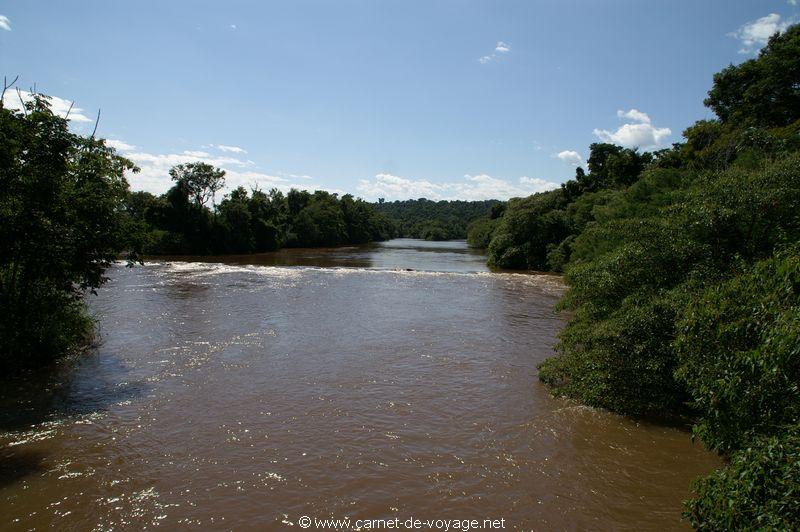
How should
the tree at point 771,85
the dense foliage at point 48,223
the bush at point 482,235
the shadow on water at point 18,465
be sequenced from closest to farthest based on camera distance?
1. the shadow on water at point 18,465
2. the dense foliage at point 48,223
3. the tree at point 771,85
4. the bush at point 482,235

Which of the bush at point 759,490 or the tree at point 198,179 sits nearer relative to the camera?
the bush at point 759,490

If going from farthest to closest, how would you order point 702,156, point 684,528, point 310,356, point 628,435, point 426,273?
point 426,273 < point 702,156 < point 310,356 < point 628,435 < point 684,528

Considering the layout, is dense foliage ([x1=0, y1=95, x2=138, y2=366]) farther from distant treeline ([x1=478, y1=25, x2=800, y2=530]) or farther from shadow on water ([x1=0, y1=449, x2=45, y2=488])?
distant treeline ([x1=478, y1=25, x2=800, y2=530])

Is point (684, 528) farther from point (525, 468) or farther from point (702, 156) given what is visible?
point (702, 156)

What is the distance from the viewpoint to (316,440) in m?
10.5

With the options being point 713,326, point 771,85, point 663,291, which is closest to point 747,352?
point 713,326

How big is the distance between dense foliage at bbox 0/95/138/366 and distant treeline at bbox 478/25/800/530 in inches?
552

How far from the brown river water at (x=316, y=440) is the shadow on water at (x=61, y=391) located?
0.06m

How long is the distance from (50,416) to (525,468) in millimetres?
10975

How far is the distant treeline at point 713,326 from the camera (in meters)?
5.62

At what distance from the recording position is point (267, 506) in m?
8.09

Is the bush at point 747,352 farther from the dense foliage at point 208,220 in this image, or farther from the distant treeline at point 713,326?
the dense foliage at point 208,220

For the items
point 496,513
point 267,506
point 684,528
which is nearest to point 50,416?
point 267,506

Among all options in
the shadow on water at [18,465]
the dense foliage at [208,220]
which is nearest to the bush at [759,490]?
the shadow on water at [18,465]
